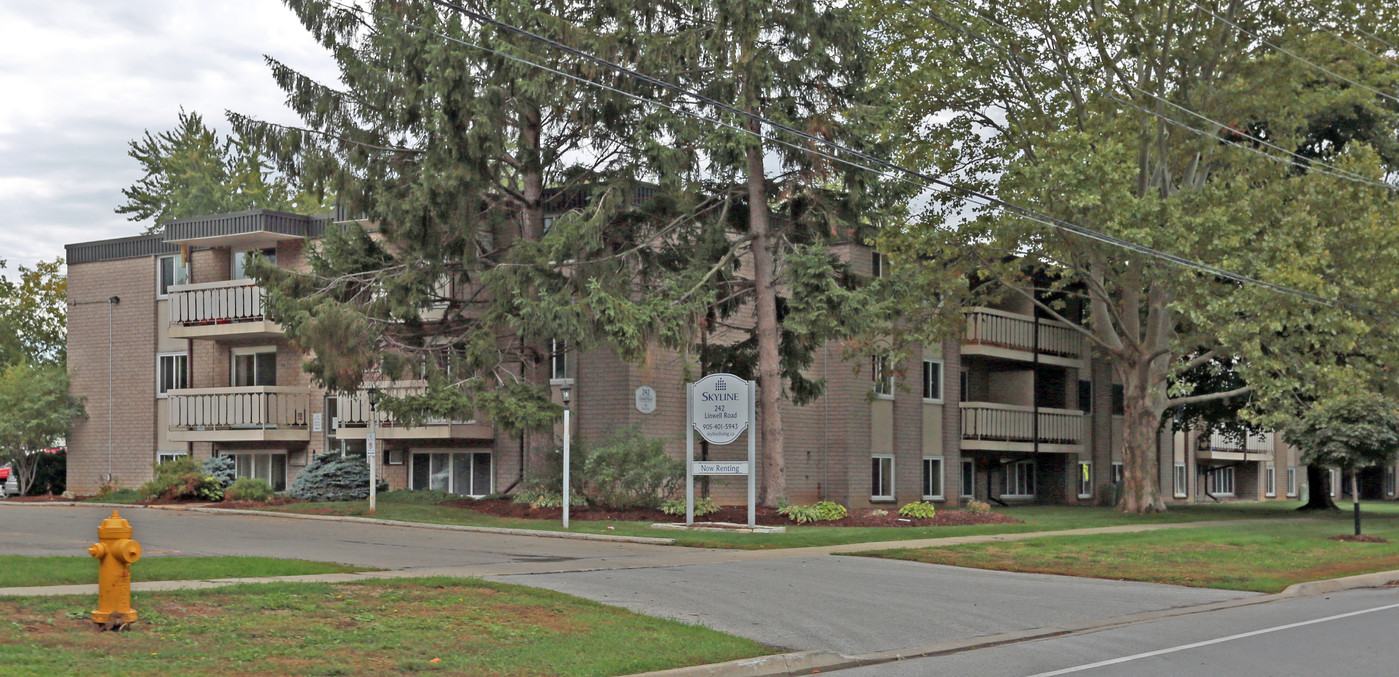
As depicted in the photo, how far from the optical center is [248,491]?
33188 millimetres

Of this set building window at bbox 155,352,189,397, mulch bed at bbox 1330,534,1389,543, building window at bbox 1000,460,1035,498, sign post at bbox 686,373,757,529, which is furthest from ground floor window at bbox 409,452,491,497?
mulch bed at bbox 1330,534,1389,543

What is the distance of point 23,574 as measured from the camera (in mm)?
14711

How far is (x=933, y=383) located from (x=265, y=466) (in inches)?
809

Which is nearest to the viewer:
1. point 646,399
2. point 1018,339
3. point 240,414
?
point 646,399

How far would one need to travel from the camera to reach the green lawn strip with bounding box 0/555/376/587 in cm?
1463

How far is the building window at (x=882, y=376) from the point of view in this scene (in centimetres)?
3375

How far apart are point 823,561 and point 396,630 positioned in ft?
34.3

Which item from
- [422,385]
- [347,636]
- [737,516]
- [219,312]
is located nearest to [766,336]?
[737,516]

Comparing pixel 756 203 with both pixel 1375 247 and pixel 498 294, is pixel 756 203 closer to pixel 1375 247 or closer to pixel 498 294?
pixel 498 294

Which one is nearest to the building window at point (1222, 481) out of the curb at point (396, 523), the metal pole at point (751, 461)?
the metal pole at point (751, 461)

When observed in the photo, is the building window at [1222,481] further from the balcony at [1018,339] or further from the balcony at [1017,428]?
the balcony at [1018,339]

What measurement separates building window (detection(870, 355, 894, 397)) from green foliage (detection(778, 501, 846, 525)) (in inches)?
235

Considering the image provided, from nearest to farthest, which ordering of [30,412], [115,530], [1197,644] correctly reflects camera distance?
[115,530] → [1197,644] → [30,412]

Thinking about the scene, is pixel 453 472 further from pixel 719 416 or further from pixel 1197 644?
pixel 1197 644
